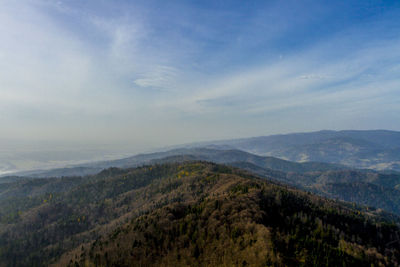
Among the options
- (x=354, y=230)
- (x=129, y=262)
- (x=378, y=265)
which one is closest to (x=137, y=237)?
(x=129, y=262)

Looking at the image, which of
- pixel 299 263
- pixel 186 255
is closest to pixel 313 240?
pixel 299 263

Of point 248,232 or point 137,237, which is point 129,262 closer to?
point 137,237

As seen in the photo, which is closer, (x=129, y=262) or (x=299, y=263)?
(x=299, y=263)

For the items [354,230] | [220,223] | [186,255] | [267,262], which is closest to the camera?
[267,262]

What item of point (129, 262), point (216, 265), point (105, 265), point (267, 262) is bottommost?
point (105, 265)

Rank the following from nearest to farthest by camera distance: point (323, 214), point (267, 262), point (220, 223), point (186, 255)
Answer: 1. point (267, 262)
2. point (186, 255)
3. point (220, 223)
4. point (323, 214)

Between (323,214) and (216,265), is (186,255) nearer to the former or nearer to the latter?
(216,265)

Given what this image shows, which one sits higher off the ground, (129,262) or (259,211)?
(259,211)

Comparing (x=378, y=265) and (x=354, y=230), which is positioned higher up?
(x=378, y=265)

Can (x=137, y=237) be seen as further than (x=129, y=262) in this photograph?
Yes
